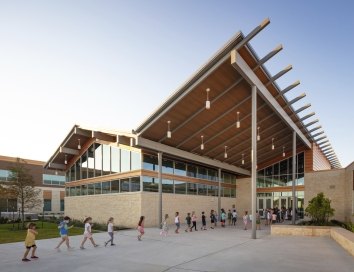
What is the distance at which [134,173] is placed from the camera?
26.1 meters

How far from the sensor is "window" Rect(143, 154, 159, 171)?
85.6 ft

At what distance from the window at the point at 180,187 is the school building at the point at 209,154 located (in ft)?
0.06

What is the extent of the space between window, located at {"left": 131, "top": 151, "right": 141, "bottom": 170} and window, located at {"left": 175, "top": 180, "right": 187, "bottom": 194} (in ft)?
16.0

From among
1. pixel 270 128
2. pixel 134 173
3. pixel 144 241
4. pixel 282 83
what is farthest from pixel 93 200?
pixel 282 83

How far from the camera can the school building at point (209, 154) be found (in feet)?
62.6

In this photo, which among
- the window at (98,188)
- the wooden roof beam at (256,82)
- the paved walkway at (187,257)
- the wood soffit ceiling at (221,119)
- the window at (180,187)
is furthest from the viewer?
the window at (98,188)

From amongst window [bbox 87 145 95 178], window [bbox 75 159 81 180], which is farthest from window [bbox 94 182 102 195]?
window [bbox 75 159 81 180]

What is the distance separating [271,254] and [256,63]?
998 cm

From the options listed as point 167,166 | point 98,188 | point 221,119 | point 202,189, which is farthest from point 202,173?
point 221,119

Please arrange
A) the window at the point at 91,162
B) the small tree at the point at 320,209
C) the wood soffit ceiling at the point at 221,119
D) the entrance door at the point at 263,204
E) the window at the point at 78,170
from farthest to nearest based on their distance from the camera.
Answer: the entrance door at the point at 263,204, the window at the point at 78,170, the window at the point at 91,162, the small tree at the point at 320,209, the wood soffit ceiling at the point at 221,119

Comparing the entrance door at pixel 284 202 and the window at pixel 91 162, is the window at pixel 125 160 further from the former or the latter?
the entrance door at pixel 284 202

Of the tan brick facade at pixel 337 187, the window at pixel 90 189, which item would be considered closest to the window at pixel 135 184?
the window at pixel 90 189

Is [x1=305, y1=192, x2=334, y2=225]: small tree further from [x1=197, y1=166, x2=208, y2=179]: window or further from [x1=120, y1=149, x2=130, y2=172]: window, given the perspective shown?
[x1=120, y1=149, x2=130, y2=172]: window

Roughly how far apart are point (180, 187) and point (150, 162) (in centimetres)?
485
